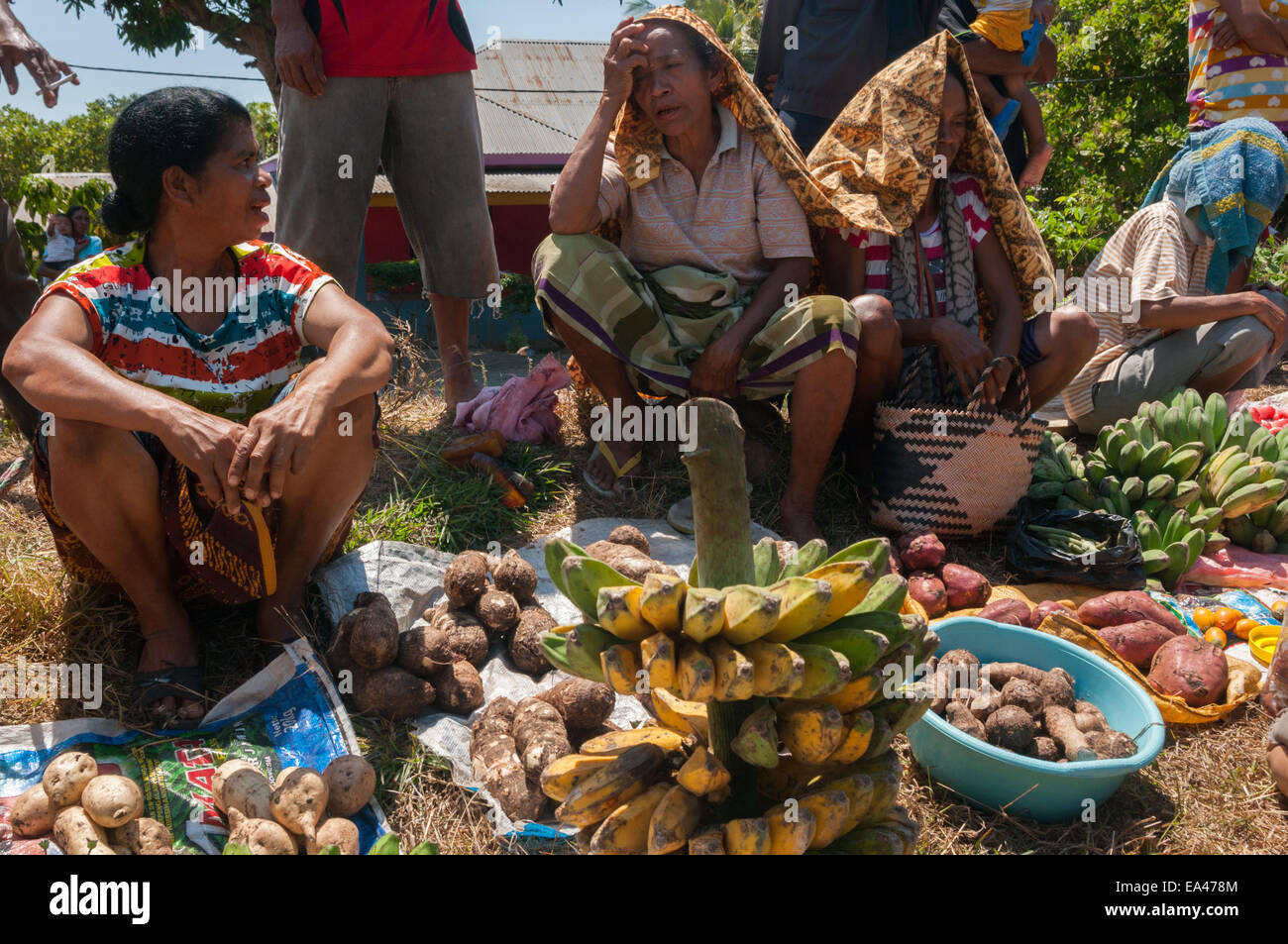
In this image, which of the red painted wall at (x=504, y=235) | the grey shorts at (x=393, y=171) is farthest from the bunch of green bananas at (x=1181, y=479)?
the red painted wall at (x=504, y=235)

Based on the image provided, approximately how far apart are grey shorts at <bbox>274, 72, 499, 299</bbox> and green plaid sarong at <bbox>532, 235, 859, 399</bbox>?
A: 581 millimetres

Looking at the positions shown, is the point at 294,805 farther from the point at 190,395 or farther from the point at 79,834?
the point at 190,395

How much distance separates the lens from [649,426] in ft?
13.2

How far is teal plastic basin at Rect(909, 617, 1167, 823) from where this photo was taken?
7.15ft

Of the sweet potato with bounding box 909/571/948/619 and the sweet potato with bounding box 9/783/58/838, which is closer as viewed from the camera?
the sweet potato with bounding box 9/783/58/838

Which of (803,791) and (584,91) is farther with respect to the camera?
(584,91)

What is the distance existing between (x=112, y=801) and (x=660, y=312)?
259 centimetres

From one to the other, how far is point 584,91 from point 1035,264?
16598 millimetres

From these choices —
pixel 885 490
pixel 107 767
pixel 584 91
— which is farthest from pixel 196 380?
pixel 584 91

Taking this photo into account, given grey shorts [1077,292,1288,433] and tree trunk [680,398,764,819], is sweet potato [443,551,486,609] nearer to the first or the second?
tree trunk [680,398,764,819]

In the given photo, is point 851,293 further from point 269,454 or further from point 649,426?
point 269,454

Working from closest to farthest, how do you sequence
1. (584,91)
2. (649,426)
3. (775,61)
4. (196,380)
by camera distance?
(196,380) < (649,426) < (775,61) < (584,91)

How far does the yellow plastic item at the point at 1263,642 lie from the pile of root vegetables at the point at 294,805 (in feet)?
9.81

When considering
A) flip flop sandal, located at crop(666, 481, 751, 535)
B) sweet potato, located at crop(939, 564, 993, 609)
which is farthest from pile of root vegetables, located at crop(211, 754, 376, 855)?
sweet potato, located at crop(939, 564, 993, 609)
